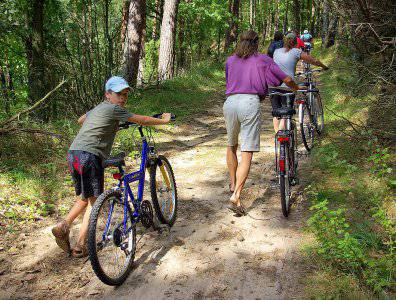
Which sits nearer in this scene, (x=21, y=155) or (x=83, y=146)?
(x=83, y=146)

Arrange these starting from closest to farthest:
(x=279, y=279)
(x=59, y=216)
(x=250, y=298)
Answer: (x=250, y=298), (x=279, y=279), (x=59, y=216)

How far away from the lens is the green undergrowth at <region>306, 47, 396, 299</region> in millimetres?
3557

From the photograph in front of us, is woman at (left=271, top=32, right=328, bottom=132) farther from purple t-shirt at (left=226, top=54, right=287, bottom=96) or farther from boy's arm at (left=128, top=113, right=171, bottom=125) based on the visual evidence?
boy's arm at (left=128, top=113, right=171, bottom=125)

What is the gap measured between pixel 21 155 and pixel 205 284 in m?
4.51

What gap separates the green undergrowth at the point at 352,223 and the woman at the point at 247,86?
0.92 m

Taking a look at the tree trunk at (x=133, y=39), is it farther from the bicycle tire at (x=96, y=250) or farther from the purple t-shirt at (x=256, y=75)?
the bicycle tire at (x=96, y=250)

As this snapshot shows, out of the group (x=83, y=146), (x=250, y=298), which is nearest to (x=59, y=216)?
(x=83, y=146)

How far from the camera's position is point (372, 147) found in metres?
6.80

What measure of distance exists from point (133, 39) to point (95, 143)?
29.6 feet

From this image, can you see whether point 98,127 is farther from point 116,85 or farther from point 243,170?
point 243,170

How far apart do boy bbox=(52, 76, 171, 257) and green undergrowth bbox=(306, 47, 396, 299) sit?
2.24 meters

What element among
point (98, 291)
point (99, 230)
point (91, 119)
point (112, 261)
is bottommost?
point (98, 291)

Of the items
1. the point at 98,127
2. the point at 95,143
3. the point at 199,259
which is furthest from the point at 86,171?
the point at 199,259

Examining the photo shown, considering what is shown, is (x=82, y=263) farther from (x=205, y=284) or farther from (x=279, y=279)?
(x=279, y=279)
